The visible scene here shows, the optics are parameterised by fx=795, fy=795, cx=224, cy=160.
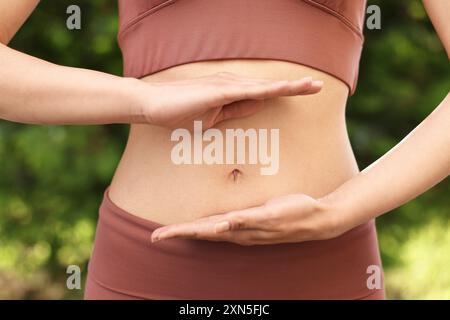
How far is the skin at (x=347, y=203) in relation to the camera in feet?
3.59

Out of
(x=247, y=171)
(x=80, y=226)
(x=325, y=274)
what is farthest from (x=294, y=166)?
(x=80, y=226)

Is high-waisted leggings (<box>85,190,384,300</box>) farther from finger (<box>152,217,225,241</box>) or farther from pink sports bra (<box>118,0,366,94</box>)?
pink sports bra (<box>118,0,366,94</box>)

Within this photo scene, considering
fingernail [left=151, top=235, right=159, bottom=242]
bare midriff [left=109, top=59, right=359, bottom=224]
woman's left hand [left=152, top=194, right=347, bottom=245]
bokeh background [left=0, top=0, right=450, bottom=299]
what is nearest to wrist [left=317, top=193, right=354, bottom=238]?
woman's left hand [left=152, top=194, right=347, bottom=245]

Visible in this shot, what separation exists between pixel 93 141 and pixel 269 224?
1.70m

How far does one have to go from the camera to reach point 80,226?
2848 mm

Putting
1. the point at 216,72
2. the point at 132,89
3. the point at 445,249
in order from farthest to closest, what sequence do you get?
the point at 445,249, the point at 216,72, the point at 132,89

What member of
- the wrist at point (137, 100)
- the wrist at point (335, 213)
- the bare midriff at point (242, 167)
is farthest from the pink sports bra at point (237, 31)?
the wrist at point (335, 213)

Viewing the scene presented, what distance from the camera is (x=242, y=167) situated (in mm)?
1238

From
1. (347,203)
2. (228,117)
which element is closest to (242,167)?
(228,117)

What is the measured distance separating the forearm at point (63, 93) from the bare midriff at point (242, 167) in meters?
0.12

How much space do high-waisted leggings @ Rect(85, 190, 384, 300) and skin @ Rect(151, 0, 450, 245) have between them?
0.08 m

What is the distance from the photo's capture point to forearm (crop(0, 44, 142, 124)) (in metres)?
1.13
